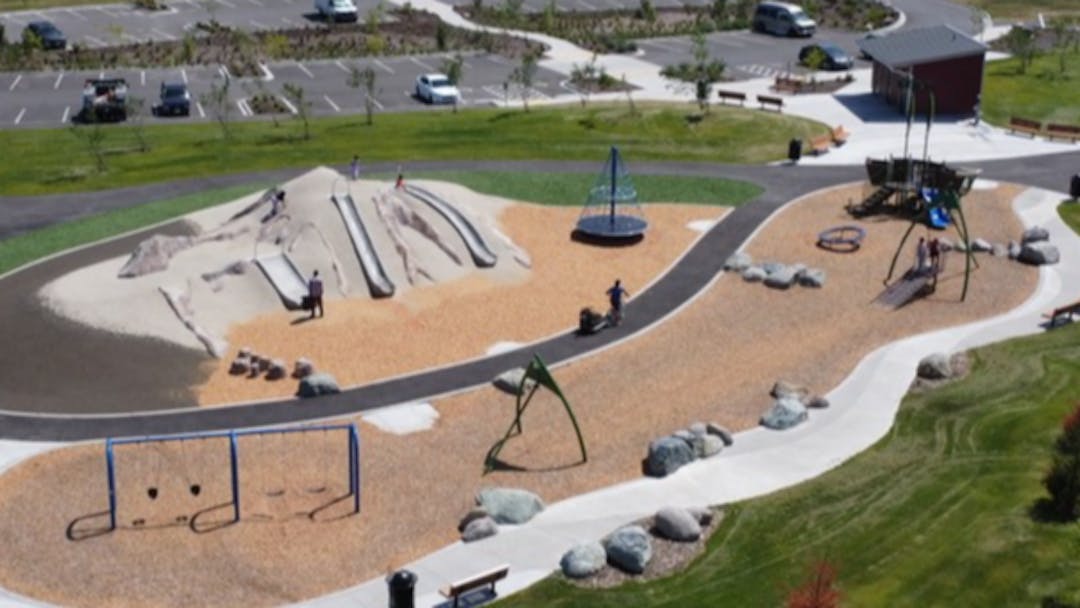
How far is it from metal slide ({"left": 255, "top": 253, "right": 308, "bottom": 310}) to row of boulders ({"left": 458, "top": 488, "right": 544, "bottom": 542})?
559 inches

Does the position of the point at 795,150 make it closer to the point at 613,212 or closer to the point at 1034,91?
the point at 613,212

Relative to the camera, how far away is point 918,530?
29.1 meters

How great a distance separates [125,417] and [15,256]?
55.4ft

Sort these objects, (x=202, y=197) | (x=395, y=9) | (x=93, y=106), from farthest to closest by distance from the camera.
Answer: (x=395, y=9)
(x=93, y=106)
(x=202, y=197)

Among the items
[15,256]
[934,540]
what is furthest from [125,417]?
[934,540]

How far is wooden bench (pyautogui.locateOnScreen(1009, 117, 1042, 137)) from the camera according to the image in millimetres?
67938

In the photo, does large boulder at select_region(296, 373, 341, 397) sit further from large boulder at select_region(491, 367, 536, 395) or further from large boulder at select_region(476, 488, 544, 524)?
large boulder at select_region(476, 488, 544, 524)

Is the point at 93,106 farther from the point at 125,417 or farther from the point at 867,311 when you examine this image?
the point at 867,311

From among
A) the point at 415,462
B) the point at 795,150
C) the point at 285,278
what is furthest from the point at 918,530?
the point at 795,150

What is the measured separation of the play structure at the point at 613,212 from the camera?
2016 inches

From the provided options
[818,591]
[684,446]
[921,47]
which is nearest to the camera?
[818,591]

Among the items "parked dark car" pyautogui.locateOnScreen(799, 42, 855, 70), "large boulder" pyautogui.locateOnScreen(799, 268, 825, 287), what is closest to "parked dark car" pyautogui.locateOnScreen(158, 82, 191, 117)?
"parked dark car" pyautogui.locateOnScreen(799, 42, 855, 70)

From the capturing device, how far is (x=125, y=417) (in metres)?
35.8

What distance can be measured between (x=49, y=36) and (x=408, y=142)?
124ft
